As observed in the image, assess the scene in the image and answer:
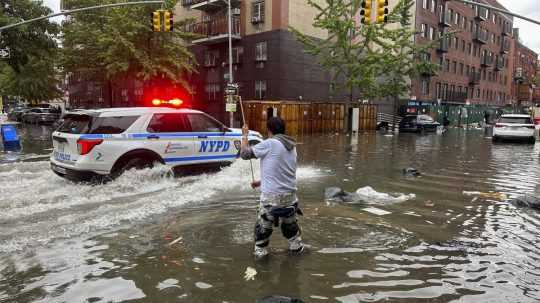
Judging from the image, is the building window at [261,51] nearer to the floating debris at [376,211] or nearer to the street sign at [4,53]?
the street sign at [4,53]

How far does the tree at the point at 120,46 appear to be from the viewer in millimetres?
25234

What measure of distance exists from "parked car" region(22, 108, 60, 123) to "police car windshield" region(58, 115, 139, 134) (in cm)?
3253

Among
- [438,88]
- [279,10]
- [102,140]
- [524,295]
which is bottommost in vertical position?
[524,295]

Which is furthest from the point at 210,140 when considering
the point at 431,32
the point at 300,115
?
the point at 431,32

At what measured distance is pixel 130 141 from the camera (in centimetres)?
876

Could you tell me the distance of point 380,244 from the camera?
5602 mm

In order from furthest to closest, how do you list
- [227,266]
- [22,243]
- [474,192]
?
[474,192] < [22,243] < [227,266]

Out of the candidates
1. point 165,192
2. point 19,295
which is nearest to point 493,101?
point 165,192

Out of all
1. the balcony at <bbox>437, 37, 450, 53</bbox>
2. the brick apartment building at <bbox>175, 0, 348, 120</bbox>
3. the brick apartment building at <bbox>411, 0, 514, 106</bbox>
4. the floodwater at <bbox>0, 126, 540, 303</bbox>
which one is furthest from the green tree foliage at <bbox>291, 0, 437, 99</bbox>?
the floodwater at <bbox>0, 126, 540, 303</bbox>

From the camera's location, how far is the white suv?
8312 mm

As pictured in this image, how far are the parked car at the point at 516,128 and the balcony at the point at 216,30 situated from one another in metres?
19.8

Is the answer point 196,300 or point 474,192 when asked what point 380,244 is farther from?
point 474,192

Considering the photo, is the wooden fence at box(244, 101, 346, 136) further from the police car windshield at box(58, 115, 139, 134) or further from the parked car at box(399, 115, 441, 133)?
the police car windshield at box(58, 115, 139, 134)

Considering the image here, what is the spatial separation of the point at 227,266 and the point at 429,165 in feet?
35.2
